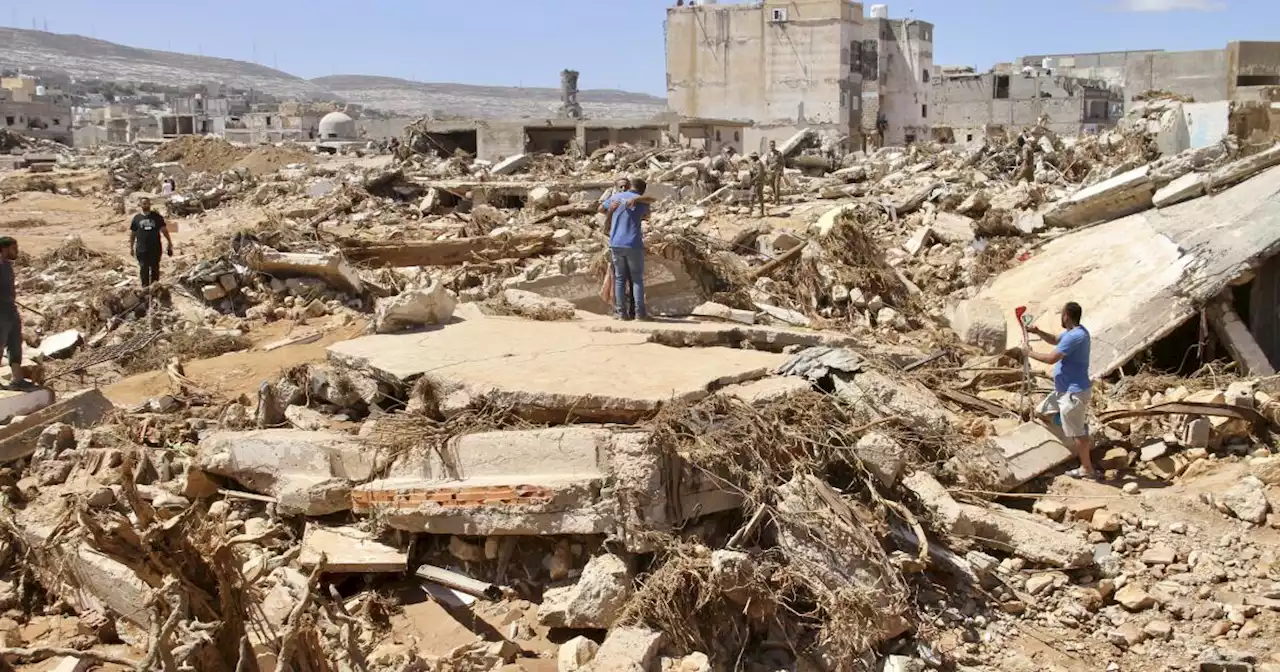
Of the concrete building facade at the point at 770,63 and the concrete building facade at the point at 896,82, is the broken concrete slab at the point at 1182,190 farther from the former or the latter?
the concrete building facade at the point at 896,82

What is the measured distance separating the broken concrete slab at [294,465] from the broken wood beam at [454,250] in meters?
6.19


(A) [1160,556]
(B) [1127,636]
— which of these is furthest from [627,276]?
(B) [1127,636]

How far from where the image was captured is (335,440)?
5.29m

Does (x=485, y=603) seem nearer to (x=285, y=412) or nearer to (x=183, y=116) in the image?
(x=285, y=412)

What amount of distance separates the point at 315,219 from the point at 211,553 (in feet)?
46.2

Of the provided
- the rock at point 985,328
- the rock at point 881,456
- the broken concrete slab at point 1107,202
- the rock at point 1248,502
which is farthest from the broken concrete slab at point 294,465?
the broken concrete slab at point 1107,202

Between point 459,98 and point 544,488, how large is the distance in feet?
564

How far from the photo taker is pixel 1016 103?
43.4m

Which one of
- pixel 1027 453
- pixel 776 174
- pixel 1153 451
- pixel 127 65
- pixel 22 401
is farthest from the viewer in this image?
pixel 127 65

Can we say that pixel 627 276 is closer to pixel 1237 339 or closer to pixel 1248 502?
pixel 1248 502

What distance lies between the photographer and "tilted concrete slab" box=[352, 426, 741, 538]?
4520 mm

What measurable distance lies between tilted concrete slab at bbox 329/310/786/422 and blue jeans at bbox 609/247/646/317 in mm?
590

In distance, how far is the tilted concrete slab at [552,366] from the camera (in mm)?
5086

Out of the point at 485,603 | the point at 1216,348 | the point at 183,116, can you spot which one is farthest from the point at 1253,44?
the point at 183,116
